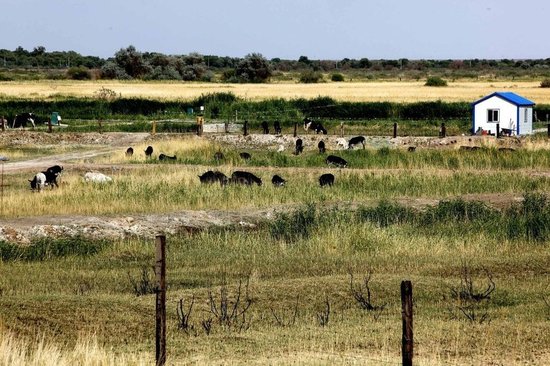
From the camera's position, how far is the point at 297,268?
65.5 feet

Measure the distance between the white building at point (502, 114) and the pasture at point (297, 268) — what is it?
547 inches

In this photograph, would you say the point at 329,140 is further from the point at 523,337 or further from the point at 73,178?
the point at 523,337

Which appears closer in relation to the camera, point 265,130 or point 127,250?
point 127,250

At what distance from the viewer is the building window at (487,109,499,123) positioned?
177ft

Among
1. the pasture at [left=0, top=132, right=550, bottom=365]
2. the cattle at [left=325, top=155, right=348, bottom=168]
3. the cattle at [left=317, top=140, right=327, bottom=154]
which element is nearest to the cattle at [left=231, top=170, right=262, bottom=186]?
the pasture at [left=0, top=132, right=550, bottom=365]

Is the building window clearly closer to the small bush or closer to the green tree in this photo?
the small bush

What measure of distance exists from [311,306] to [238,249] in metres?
6.58

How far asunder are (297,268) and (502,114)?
1407 inches

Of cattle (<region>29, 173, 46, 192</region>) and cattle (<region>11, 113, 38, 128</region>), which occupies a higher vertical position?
cattle (<region>11, 113, 38, 128</region>)

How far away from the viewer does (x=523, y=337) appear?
45.0 feet

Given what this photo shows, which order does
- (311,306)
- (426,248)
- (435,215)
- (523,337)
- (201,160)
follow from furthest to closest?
1. (201,160)
2. (435,215)
3. (426,248)
4. (311,306)
5. (523,337)

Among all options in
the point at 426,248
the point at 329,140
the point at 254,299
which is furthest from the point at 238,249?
the point at 329,140

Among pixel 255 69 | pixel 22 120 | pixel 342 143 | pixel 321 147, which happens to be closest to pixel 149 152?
pixel 321 147

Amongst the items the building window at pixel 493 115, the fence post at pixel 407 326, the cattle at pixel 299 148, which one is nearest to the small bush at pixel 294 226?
the fence post at pixel 407 326
